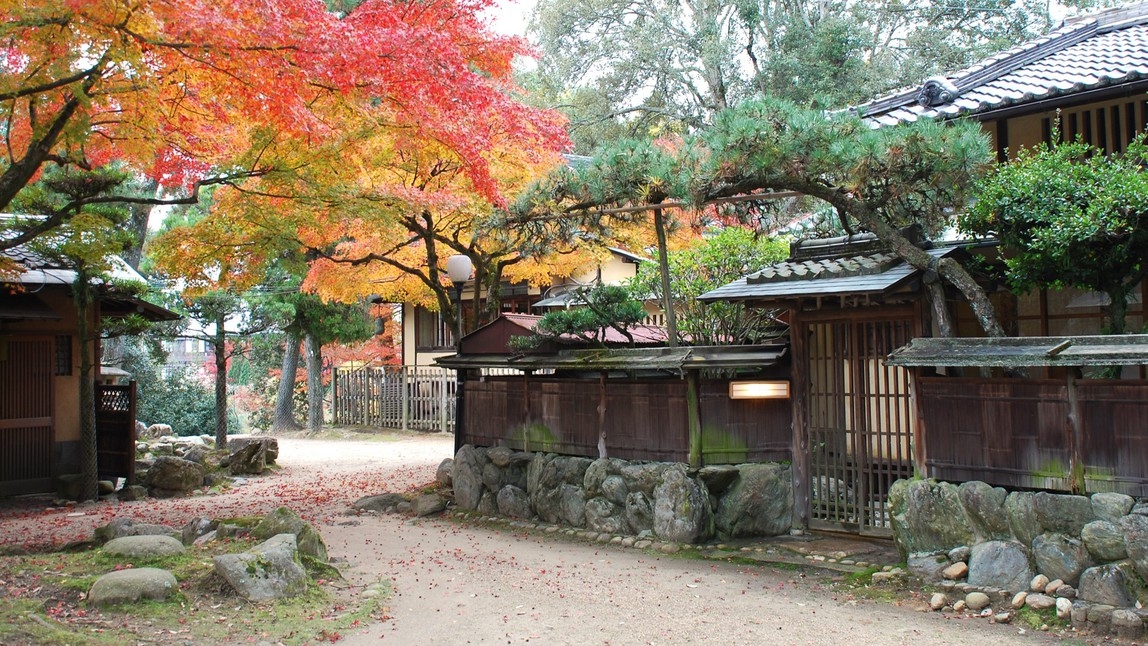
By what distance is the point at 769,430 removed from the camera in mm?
A: 11117

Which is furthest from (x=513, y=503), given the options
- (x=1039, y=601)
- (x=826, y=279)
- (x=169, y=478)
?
(x=1039, y=601)

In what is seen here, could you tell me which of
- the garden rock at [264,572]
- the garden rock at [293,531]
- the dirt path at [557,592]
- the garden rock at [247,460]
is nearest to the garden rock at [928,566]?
the dirt path at [557,592]

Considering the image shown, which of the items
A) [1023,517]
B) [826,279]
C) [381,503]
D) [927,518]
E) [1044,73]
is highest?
[1044,73]

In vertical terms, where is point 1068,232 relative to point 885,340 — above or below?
above

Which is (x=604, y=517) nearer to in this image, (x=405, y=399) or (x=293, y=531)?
(x=293, y=531)

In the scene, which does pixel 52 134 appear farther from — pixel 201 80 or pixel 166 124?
pixel 166 124

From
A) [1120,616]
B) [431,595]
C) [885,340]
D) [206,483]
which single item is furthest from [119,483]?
[1120,616]

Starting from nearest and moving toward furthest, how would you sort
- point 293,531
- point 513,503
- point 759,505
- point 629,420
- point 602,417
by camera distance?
1. point 293,531
2. point 759,505
3. point 629,420
4. point 602,417
5. point 513,503

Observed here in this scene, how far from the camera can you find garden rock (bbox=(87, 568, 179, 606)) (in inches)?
281

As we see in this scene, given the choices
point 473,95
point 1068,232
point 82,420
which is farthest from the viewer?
point 82,420

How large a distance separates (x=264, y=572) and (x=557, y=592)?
2.93 metres

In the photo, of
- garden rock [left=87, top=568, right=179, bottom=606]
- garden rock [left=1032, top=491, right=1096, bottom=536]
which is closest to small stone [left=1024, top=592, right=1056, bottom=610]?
garden rock [left=1032, top=491, right=1096, bottom=536]

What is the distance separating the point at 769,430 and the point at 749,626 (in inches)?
154

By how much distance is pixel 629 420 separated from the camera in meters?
11.9
